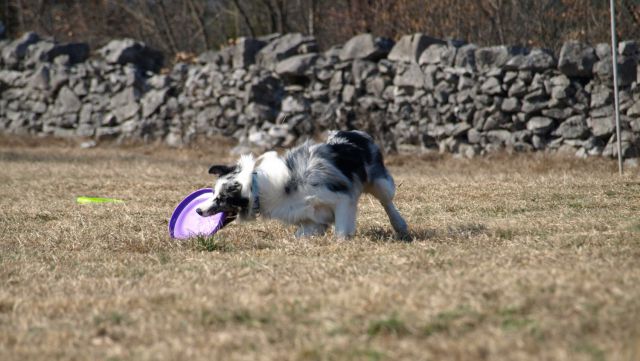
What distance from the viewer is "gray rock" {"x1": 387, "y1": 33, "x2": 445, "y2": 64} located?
55.2 ft

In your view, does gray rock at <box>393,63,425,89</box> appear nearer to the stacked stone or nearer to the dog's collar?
the stacked stone

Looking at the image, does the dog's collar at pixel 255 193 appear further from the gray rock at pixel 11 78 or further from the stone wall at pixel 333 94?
the gray rock at pixel 11 78

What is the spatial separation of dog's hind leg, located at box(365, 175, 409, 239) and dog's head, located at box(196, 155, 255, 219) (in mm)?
1113

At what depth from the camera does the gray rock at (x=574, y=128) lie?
14.6 meters

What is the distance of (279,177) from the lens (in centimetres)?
718

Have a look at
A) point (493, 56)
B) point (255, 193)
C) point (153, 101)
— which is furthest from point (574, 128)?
point (153, 101)

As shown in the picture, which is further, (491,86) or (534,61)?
(491,86)

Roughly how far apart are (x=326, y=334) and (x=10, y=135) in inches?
775

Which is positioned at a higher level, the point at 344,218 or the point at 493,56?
the point at 493,56

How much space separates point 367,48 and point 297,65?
164cm

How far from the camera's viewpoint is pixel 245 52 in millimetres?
19375

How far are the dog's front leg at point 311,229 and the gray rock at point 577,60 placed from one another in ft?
28.5

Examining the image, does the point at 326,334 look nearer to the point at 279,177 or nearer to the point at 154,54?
the point at 279,177

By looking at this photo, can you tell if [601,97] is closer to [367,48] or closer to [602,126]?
[602,126]
